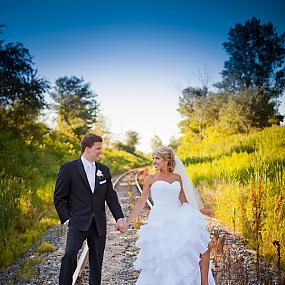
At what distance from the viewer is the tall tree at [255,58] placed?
34625 mm

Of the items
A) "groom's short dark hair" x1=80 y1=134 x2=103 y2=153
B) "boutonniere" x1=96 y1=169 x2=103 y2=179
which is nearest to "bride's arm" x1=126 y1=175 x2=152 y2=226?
"boutonniere" x1=96 y1=169 x2=103 y2=179

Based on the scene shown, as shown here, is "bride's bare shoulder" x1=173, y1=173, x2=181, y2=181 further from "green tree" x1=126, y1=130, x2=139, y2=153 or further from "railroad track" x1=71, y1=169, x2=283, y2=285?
"green tree" x1=126, y1=130, x2=139, y2=153

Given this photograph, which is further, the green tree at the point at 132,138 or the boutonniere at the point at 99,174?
the green tree at the point at 132,138

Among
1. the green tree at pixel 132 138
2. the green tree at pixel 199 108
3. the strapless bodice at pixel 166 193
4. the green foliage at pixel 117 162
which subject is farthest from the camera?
the green tree at pixel 132 138

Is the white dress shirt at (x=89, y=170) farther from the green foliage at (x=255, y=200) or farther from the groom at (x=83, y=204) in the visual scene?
the green foliage at (x=255, y=200)

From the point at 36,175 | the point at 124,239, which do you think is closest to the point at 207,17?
the point at 36,175

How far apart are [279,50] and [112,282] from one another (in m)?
35.7

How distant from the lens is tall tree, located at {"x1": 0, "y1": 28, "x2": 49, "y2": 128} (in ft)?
56.0

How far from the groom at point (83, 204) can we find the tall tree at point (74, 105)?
3240 cm

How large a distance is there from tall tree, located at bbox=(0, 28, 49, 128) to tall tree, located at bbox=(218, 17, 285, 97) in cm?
2282

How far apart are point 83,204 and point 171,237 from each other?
1.12 metres

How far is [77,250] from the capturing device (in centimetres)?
383

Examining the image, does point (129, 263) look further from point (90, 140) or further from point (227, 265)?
point (90, 140)

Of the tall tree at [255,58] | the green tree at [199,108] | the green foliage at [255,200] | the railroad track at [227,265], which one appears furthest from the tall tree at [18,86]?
the tall tree at [255,58]
